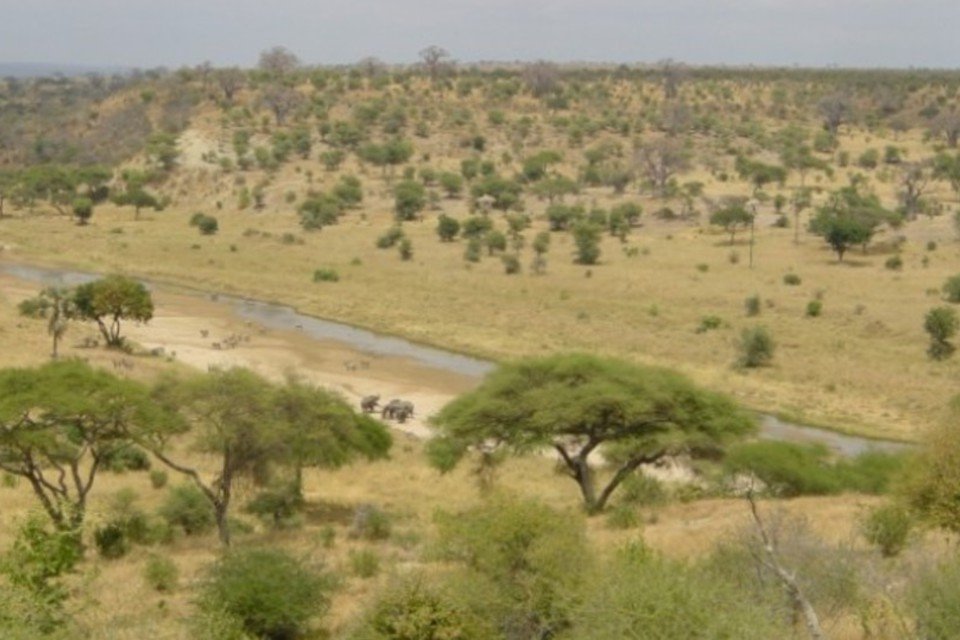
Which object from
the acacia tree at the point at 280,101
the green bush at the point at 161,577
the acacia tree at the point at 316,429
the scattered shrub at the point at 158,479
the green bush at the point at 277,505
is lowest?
the scattered shrub at the point at 158,479

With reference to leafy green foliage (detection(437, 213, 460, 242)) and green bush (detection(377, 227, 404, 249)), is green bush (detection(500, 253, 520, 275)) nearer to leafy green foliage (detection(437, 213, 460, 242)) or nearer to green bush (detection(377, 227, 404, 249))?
leafy green foliage (detection(437, 213, 460, 242))

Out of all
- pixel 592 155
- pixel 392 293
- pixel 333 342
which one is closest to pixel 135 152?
pixel 592 155

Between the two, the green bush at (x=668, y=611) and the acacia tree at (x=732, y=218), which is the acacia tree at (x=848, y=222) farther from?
the green bush at (x=668, y=611)

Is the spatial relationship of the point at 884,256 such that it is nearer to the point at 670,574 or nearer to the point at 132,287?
the point at 132,287

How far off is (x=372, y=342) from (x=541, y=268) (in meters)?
13.4

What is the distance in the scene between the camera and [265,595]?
61.7 ft

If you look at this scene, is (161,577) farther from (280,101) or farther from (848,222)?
(280,101)

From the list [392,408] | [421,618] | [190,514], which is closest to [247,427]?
[190,514]

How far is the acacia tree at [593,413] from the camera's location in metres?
27.2

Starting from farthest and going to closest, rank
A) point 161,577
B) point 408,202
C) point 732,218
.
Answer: point 408,202, point 732,218, point 161,577

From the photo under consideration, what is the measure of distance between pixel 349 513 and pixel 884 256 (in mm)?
43643

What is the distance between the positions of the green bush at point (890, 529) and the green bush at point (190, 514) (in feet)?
44.9

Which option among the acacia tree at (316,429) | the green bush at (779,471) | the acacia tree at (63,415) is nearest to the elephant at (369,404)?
the acacia tree at (316,429)

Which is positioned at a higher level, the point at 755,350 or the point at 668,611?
the point at 668,611
